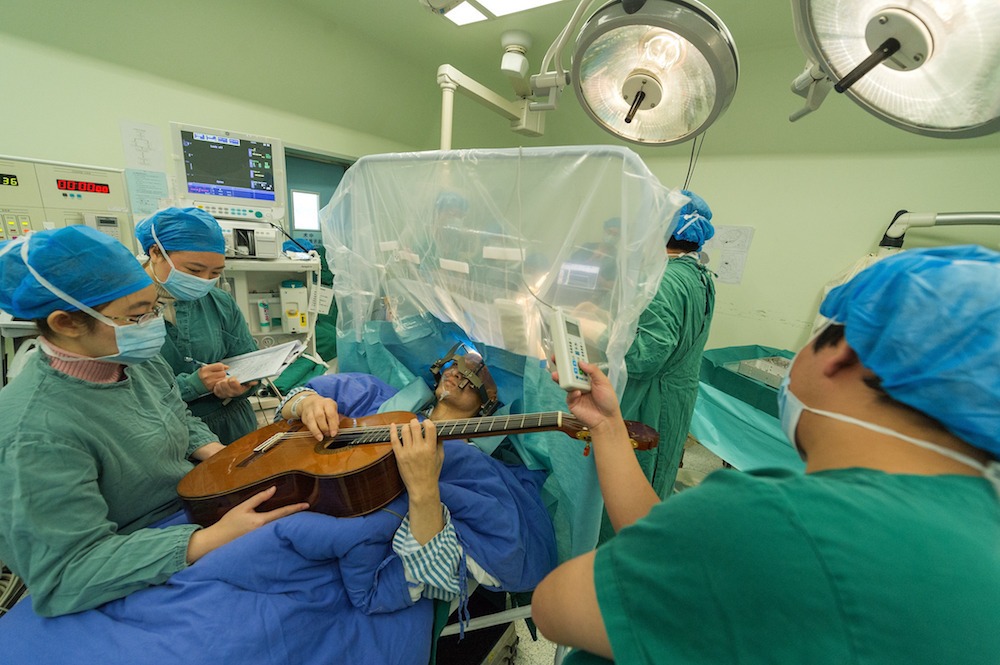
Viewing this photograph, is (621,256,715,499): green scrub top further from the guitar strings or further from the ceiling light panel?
the ceiling light panel

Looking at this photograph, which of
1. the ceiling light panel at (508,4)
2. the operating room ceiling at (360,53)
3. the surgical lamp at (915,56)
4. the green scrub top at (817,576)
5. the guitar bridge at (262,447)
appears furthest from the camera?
the operating room ceiling at (360,53)

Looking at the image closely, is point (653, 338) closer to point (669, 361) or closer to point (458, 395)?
point (669, 361)

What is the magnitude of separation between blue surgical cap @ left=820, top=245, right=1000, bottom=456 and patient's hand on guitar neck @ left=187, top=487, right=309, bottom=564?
1.22 m

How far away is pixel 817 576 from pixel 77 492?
3.96 feet

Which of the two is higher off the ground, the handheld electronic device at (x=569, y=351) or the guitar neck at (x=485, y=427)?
the handheld electronic device at (x=569, y=351)

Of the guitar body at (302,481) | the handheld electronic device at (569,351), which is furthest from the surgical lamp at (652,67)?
the guitar body at (302,481)

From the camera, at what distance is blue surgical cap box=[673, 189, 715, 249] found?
55.9 inches

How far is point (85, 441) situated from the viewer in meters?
0.80

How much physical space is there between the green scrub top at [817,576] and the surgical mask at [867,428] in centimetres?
2

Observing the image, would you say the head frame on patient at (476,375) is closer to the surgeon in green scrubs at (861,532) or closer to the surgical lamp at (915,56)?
the surgeon in green scrubs at (861,532)

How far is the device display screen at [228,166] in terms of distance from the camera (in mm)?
1996

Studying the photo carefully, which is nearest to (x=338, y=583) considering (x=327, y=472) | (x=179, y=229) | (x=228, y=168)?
(x=327, y=472)

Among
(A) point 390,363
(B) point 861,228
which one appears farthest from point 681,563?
(B) point 861,228

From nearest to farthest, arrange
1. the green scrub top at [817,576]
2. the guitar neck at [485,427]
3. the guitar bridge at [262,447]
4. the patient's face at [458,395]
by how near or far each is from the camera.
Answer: the green scrub top at [817,576]
the guitar neck at [485,427]
the guitar bridge at [262,447]
the patient's face at [458,395]
